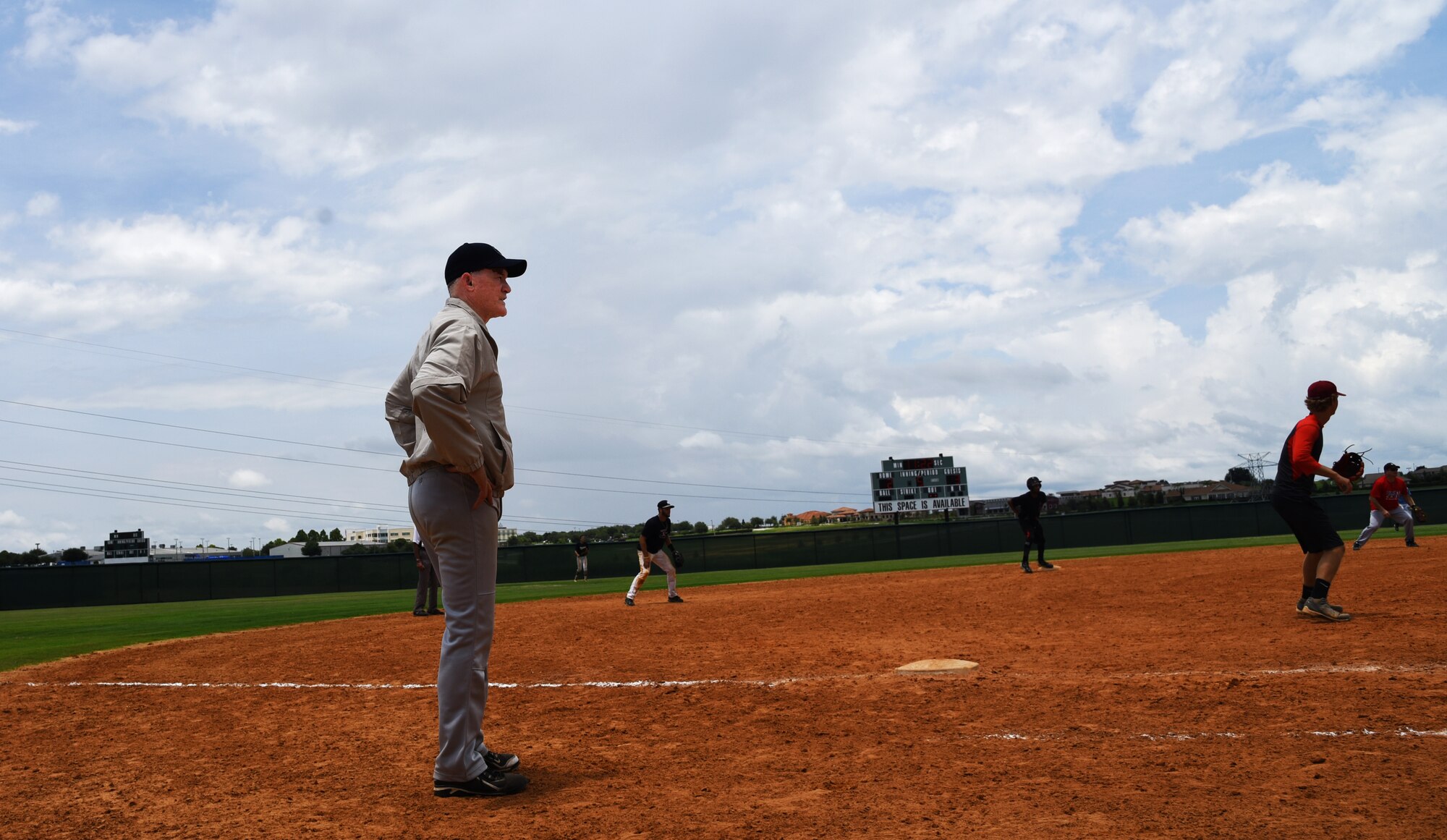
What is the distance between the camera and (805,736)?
466cm

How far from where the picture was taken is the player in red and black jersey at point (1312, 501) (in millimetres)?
7820

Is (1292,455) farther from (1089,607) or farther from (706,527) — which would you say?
(706,527)

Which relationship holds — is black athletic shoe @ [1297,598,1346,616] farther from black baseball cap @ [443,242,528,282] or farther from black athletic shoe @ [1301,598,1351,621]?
A: black baseball cap @ [443,242,528,282]

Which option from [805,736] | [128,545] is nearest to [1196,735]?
[805,736]

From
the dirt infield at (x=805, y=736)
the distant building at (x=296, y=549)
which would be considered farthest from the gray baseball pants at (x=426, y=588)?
the distant building at (x=296, y=549)

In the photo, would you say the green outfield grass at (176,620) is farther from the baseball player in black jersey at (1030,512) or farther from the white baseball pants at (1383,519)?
the baseball player in black jersey at (1030,512)

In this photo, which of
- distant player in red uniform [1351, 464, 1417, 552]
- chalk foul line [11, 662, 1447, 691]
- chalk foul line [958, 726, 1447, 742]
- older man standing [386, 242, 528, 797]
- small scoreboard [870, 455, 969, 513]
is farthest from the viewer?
small scoreboard [870, 455, 969, 513]

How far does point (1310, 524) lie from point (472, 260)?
6.93 metres

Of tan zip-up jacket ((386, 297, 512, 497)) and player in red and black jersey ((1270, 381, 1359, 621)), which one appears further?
player in red and black jersey ((1270, 381, 1359, 621))

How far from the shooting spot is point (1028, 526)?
18406mm

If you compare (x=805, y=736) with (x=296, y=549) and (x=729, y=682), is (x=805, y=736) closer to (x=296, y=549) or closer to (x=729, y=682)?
(x=729, y=682)

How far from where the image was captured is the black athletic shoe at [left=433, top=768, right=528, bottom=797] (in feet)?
12.5

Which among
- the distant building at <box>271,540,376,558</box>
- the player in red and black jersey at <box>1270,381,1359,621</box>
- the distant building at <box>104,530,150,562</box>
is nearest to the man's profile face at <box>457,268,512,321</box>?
the player in red and black jersey at <box>1270,381,1359,621</box>

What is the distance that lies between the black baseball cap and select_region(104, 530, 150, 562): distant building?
356ft
